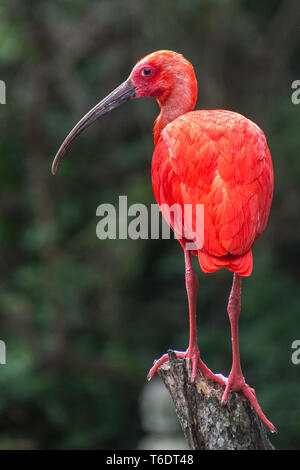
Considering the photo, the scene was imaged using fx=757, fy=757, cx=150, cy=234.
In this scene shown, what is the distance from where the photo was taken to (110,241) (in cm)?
1003

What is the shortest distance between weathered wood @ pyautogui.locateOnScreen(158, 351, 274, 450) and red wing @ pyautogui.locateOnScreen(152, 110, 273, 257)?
790 millimetres

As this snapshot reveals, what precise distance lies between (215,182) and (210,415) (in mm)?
1235

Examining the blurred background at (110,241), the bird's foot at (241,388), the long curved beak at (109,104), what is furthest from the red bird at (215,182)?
the blurred background at (110,241)

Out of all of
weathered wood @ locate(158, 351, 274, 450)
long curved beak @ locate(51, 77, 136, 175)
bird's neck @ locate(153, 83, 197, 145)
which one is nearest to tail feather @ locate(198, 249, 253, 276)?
weathered wood @ locate(158, 351, 274, 450)

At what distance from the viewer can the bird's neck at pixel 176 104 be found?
4570 millimetres

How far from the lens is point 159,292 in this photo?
1166 centimetres

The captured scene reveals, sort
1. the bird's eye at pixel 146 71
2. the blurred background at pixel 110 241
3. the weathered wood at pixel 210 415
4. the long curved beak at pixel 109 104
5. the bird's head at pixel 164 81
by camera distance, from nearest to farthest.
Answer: the weathered wood at pixel 210 415 < the bird's head at pixel 164 81 < the bird's eye at pixel 146 71 < the long curved beak at pixel 109 104 < the blurred background at pixel 110 241

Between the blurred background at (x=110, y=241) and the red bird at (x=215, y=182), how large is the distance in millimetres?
4760

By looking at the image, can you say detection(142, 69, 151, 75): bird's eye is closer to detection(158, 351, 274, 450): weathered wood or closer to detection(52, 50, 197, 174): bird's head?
detection(52, 50, 197, 174): bird's head

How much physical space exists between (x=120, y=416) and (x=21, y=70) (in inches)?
192

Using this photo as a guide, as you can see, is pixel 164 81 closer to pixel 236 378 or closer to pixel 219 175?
pixel 219 175

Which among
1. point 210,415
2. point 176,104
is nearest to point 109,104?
point 176,104

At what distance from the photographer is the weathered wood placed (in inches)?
155

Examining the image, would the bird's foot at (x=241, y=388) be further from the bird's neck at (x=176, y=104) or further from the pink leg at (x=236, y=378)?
the bird's neck at (x=176, y=104)
